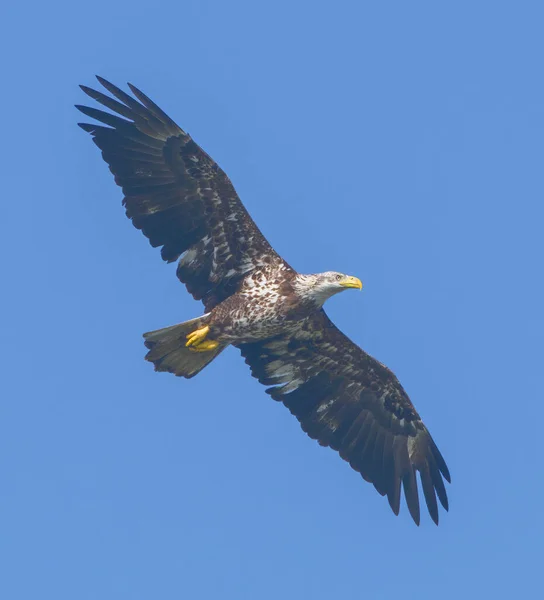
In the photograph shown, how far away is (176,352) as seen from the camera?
911 inches

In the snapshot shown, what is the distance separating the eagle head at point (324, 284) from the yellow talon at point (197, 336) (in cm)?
164

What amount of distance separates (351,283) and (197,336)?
104 inches

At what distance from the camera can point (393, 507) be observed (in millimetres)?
24844

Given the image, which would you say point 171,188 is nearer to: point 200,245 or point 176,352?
point 200,245

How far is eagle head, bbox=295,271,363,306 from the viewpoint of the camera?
22672mm

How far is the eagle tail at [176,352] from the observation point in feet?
75.4

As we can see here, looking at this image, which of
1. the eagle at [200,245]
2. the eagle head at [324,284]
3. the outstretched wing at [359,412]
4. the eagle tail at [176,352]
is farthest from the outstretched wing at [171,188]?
the outstretched wing at [359,412]

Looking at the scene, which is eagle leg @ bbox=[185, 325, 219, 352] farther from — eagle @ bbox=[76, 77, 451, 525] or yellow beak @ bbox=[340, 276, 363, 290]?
yellow beak @ bbox=[340, 276, 363, 290]

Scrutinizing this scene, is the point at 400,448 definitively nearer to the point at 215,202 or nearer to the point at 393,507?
the point at 393,507

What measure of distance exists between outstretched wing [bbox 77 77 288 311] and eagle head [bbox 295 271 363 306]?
68 cm

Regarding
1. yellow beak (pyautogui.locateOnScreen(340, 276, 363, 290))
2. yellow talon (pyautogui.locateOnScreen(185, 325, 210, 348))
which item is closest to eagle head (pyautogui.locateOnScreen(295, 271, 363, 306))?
yellow beak (pyautogui.locateOnScreen(340, 276, 363, 290))

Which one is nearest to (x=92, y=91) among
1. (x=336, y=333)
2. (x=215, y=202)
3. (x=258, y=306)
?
(x=215, y=202)

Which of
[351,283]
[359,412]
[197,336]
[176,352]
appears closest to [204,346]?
[197,336]

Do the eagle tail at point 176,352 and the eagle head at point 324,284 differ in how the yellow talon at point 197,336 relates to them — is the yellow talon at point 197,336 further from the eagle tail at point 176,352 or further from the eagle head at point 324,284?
the eagle head at point 324,284
